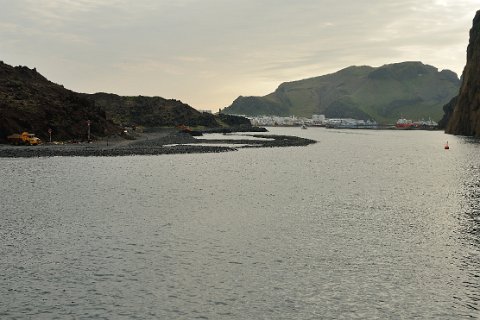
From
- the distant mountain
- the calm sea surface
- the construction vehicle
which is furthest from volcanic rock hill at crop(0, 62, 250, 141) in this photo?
the calm sea surface

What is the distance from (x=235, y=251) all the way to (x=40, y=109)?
10276cm

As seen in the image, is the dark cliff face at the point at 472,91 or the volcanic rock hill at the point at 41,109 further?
the dark cliff face at the point at 472,91

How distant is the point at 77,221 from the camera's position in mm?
33469

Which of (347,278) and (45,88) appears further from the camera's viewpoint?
(45,88)

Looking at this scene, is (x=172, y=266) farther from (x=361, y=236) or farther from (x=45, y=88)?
(x=45, y=88)

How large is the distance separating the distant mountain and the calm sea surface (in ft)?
195

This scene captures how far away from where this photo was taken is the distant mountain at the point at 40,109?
108m

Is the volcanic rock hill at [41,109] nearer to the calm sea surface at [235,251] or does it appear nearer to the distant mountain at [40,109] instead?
the distant mountain at [40,109]

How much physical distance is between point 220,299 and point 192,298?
1.13 m

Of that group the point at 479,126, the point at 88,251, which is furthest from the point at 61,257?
the point at 479,126

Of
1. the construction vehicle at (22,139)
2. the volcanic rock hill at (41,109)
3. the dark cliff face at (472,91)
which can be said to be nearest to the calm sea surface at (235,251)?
the construction vehicle at (22,139)

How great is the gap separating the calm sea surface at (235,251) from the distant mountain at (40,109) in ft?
195

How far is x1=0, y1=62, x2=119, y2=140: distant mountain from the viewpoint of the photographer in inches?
4239

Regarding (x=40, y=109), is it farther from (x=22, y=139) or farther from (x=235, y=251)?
(x=235, y=251)
